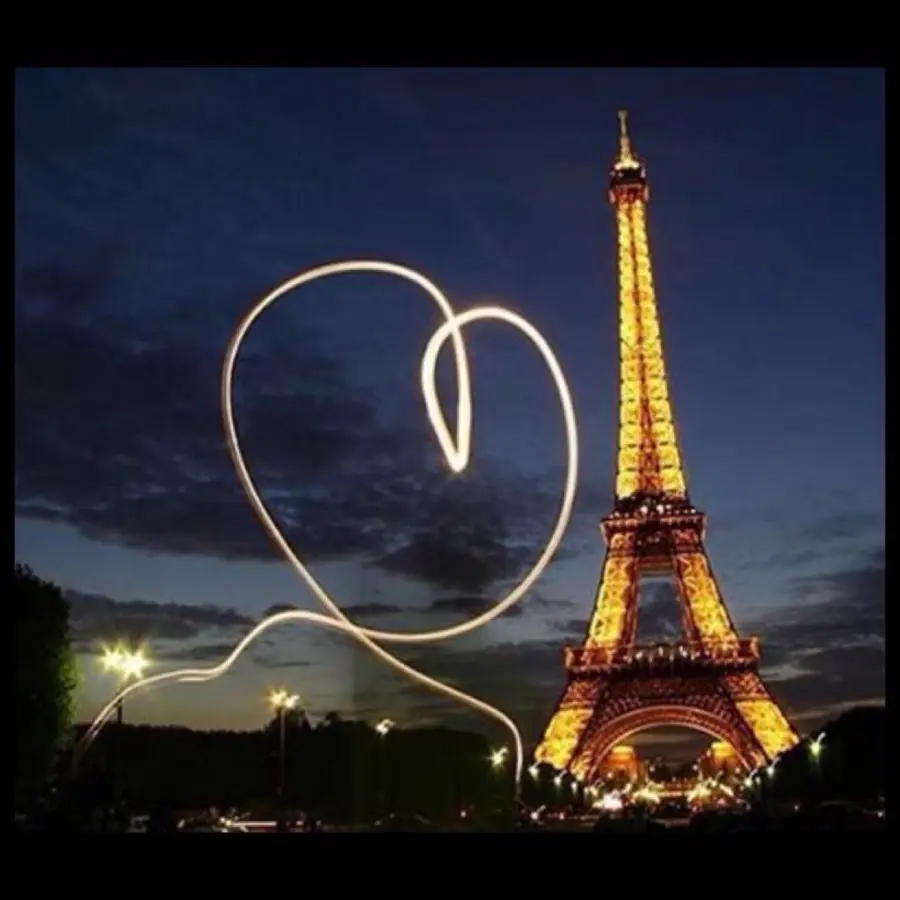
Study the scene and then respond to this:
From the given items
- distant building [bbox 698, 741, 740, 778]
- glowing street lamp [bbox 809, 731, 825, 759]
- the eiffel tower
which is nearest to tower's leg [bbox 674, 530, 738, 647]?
the eiffel tower

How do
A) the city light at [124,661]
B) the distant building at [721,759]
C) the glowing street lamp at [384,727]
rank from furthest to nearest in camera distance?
the distant building at [721,759], the glowing street lamp at [384,727], the city light at [124,661]

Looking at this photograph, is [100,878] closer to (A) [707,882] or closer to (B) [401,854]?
(B) [401,854]

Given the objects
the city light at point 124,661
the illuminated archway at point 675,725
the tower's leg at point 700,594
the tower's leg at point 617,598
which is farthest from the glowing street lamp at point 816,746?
the city light at point 124,661

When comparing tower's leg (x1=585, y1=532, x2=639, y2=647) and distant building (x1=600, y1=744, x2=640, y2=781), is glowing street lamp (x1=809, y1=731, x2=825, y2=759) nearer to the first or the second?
tower's leg (x1=585, y1=532, x2=639, y2=647)

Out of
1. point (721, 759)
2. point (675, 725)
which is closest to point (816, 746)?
point (675, 725)

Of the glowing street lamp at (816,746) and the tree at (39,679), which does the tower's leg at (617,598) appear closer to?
Answer: the glowing street lamp at (816,746)

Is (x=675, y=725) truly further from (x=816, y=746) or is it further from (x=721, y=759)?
(x=721, y=759)
